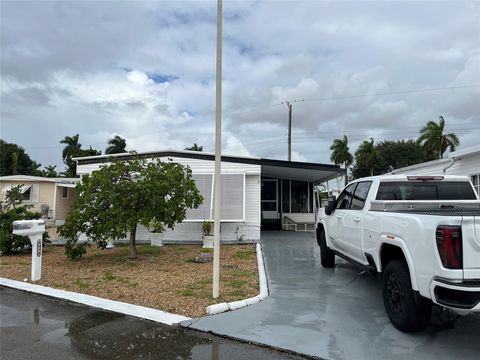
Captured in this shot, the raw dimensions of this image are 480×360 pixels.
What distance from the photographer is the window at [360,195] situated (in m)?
6.60

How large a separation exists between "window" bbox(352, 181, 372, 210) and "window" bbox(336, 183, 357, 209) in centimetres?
24

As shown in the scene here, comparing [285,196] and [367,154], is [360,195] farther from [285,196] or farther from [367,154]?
[367,154]

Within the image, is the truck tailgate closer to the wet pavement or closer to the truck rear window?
the wet pavement

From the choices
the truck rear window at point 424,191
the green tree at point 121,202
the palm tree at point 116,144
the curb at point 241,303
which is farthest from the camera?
the palm tree at point 116,144

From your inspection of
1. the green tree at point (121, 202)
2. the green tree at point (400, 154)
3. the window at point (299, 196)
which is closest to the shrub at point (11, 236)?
the green tree at point (121, 202)

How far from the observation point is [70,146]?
4862cm

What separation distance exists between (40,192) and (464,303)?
82.0 feet

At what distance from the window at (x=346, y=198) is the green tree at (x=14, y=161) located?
167 ft

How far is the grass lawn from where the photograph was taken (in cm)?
667

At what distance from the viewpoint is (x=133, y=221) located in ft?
32.0

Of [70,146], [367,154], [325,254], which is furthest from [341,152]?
[325,254]

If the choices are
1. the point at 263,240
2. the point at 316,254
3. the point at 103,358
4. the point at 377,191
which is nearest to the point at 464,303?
the point at 377,191

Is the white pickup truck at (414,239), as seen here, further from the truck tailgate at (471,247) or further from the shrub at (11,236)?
the shrub at (11,236)

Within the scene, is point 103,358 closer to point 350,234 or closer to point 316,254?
point 350,234
